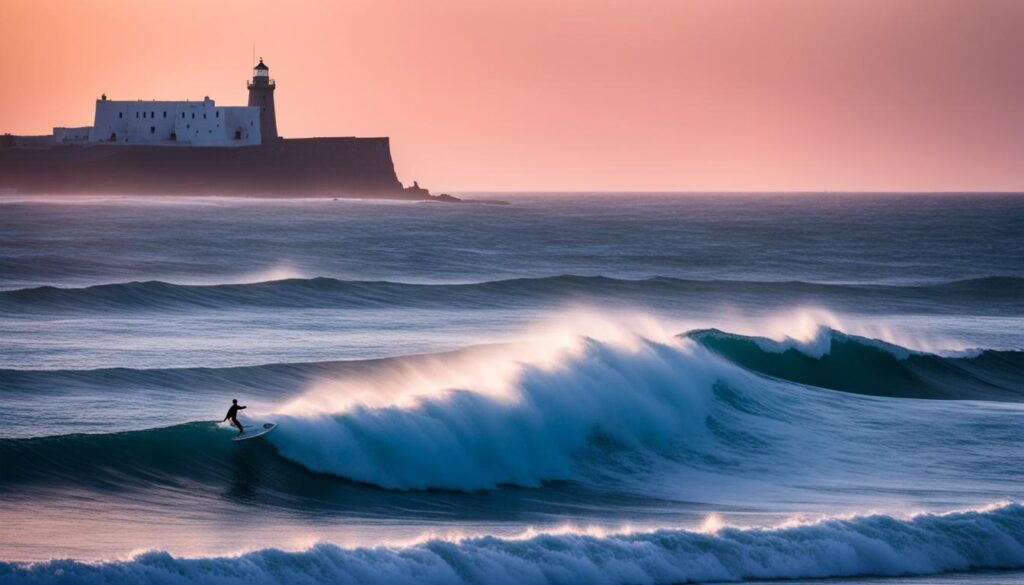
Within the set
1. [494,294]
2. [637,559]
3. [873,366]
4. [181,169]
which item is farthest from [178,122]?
[637,559]

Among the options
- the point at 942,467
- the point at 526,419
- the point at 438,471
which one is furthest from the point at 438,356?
the point at 942,467

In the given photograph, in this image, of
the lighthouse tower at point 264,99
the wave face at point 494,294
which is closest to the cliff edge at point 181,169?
the lighthouse tower at point 264,99

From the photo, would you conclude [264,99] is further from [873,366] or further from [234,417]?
[234,417]

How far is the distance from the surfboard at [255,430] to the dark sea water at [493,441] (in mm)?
121

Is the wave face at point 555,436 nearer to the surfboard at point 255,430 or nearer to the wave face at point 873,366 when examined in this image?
the surfboard at point 255,430

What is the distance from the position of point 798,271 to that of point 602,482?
37.1m

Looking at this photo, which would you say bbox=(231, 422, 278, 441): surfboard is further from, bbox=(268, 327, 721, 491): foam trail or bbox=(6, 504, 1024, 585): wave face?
bbox=(6, 504, 1024, 585): wave face

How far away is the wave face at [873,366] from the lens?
22625mm

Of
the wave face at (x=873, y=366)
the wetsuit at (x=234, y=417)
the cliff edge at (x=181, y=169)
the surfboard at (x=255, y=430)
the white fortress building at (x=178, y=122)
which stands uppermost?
the white fortress building at (x=178, y=122)

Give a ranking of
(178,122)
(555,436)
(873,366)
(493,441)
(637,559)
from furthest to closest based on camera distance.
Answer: (178,122) < (873,366) < (555,436) < (493,441) < (637,559)

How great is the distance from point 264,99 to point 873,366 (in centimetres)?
9344

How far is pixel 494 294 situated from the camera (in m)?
35.7

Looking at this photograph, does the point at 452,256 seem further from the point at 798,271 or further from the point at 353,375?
the point at 353,375

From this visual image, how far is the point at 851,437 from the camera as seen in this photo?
57.8 ft
